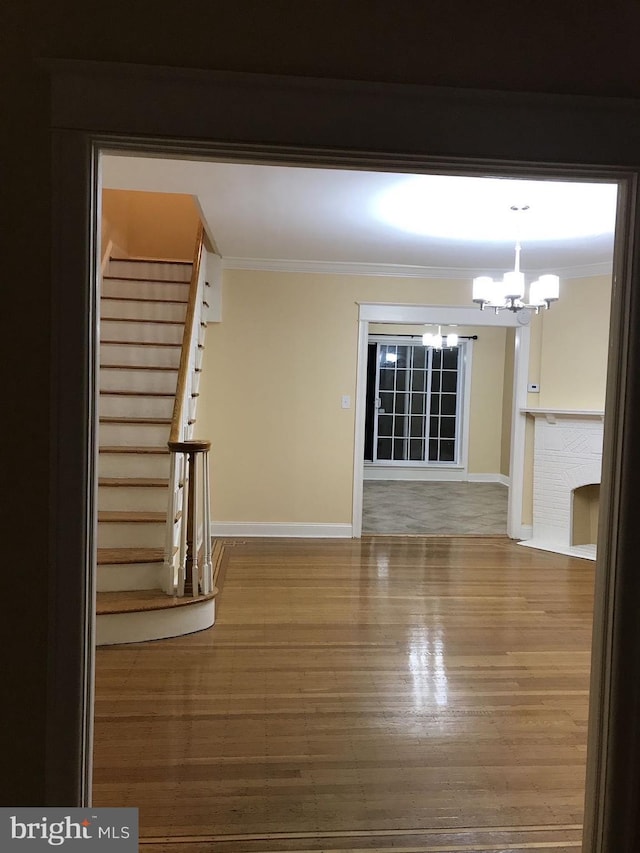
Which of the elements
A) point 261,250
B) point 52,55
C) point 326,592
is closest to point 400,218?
point 261,250

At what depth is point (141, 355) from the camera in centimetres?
509

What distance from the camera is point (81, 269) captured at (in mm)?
1605

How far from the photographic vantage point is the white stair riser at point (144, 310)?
17.6ft

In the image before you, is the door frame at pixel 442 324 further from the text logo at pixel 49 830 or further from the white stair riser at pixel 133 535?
the text logo at pixel 49 830

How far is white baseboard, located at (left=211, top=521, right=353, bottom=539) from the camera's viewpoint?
622cm

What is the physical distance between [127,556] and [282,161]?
8.90 ft

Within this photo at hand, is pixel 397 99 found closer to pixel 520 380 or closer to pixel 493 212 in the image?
pixel 493 212

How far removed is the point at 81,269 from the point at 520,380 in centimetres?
541

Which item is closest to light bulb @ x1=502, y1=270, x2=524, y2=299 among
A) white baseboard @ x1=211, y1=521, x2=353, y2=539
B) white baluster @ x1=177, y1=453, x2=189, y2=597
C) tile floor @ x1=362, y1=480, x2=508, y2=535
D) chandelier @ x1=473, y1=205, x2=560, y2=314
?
chandelier @ x1=473, y1=205, x2=560, y2=314

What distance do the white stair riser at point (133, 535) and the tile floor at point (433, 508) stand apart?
3069 mm

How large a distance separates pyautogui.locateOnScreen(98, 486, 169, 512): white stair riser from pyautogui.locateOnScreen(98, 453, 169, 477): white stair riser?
7.0 inches

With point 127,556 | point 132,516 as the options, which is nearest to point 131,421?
point 132,516

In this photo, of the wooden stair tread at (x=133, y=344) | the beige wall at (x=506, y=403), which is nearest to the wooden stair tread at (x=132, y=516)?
the wooden stair tread at (x=133, y=344)

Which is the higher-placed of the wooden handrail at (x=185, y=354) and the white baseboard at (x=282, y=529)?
the wooden handrail at (x=185, y=354)
